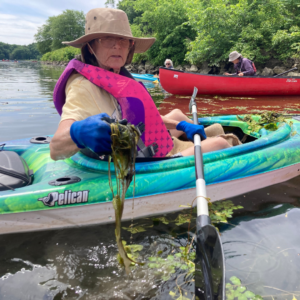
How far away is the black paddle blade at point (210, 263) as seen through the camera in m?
1.28

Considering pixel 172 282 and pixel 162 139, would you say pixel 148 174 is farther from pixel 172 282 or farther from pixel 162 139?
pixel 172 282

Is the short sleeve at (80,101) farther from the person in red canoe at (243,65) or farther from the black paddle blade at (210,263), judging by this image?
the person in red canoe at (243,65)

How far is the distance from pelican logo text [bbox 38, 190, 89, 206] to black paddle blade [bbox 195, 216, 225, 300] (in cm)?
93

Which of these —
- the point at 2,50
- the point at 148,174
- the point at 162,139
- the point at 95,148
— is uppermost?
the point at 2,50

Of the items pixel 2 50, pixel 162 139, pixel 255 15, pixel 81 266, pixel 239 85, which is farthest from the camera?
pixel 2 50

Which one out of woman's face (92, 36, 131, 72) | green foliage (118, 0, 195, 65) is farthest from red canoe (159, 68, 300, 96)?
green foliage (118, 0, 195, 65)

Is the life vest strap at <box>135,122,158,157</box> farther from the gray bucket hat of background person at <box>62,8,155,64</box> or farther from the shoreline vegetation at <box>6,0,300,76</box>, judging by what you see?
the shoreline vegetation at <box>6,0,300,76</box>

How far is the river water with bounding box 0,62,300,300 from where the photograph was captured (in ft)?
5.12

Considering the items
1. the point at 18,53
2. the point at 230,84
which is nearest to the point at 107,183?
the point at 230,84

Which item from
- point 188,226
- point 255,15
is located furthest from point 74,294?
point 255,15

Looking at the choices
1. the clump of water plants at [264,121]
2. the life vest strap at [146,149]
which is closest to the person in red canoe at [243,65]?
the clump of water plants at [264,121]

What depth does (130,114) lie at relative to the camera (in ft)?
6.63

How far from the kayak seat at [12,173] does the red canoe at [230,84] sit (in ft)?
25.7

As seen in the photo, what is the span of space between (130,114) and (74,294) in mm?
1290
